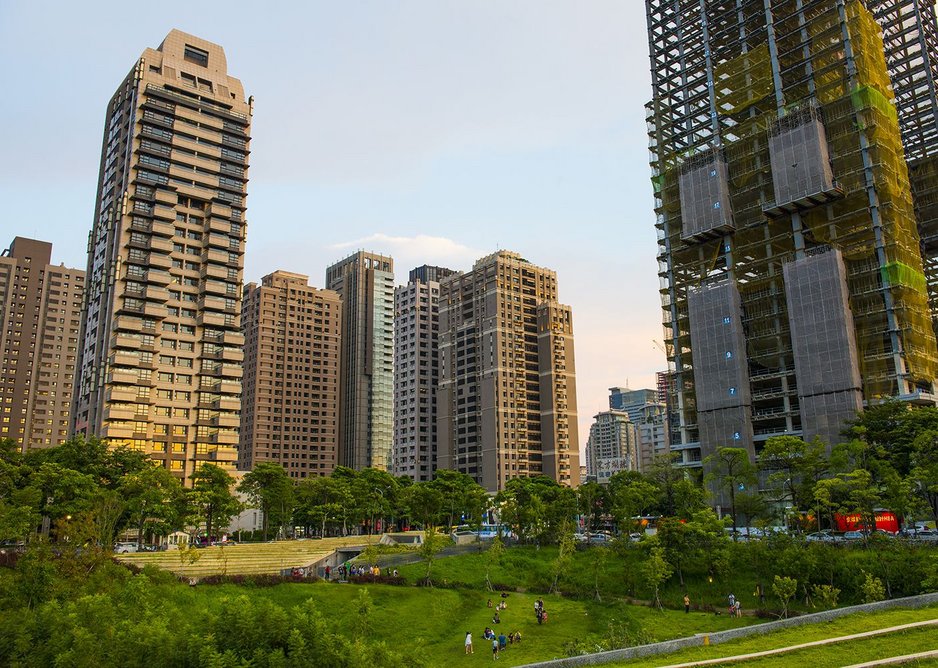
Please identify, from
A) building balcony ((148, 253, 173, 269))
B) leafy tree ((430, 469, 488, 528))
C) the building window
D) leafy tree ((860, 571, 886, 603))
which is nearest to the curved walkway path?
leafy tree ((860, 571, 886, 603))

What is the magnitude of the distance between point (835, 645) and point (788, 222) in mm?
77222

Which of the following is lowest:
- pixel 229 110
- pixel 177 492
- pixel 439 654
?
pixel 439 654

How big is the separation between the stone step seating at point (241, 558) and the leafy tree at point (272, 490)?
11358mm

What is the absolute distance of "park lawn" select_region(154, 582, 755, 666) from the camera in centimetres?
4831

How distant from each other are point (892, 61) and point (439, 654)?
115171 millimetres

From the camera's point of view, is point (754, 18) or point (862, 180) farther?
point (754, 18)

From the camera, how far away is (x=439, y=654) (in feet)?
157

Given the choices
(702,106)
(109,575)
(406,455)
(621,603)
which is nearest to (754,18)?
(702,106)

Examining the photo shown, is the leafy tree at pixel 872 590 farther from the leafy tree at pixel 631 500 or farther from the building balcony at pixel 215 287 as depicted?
the building balcony at pixel 215 287

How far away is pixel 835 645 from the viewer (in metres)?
32.6

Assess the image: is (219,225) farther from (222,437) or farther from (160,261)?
(222,437)

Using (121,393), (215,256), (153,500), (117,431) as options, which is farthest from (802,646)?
(215,256)

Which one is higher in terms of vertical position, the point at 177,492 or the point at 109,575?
the point at 177,492

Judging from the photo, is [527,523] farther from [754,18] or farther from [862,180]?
[754,18]
